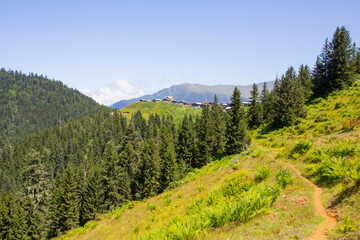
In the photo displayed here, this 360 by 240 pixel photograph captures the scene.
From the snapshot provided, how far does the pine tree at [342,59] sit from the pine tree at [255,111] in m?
22.0

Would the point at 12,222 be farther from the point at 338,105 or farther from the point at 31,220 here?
the point at 338,105

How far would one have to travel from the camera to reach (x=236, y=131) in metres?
37.1

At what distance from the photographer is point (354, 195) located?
25.6ft

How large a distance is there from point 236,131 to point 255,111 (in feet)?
81.0

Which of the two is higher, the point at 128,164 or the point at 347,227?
the point at 347,227

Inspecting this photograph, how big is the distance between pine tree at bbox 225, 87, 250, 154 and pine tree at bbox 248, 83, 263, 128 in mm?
20790

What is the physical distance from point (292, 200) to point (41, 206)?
5390 centimetres

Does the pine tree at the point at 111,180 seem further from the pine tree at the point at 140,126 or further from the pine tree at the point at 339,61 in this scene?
the pine tree at the point at 140,126

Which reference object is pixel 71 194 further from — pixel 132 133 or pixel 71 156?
pixel 71 156

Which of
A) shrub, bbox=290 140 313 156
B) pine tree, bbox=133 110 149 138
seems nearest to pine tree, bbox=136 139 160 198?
shrub, bbox=290 140 313 156

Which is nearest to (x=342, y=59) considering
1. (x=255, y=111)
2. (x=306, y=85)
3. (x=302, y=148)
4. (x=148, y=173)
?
(x=306, y=85)

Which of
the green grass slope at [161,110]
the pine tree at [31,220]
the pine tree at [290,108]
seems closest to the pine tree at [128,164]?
the pine tree at [31,220]

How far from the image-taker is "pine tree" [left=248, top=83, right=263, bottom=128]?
187 feet

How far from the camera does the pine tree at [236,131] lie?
119 feet
